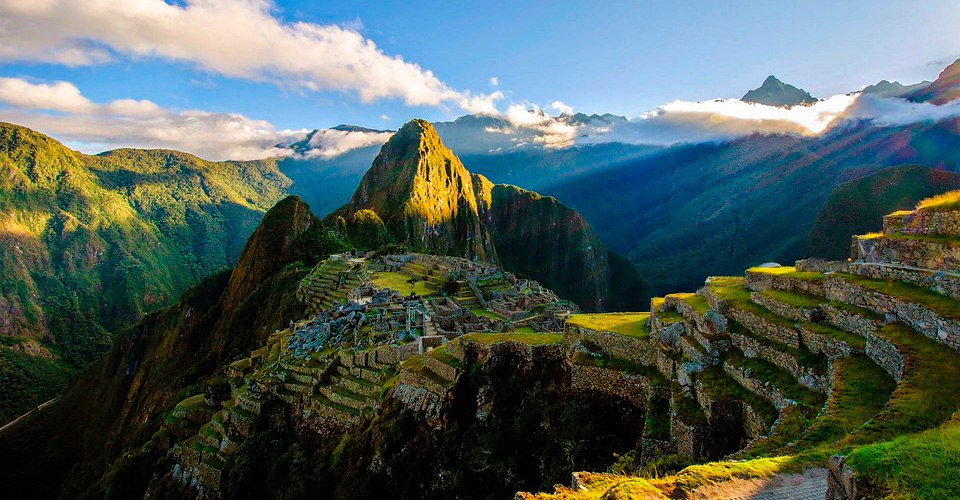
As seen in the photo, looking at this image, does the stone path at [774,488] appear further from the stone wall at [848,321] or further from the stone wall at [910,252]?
the stone wall at [910,252]

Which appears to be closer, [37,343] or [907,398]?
[907,398]

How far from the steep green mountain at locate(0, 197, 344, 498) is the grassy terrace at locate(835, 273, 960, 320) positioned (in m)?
50.3

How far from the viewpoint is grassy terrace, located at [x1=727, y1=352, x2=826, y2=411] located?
8805 mm

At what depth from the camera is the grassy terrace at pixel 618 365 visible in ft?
43.0

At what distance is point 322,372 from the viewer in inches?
895

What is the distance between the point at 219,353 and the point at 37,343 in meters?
153

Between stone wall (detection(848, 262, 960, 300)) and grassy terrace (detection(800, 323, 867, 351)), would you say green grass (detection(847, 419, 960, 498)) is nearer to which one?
grassy terrace (detection(800, 323, 867, 351))

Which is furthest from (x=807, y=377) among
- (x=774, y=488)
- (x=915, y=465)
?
(x=915, y=465)

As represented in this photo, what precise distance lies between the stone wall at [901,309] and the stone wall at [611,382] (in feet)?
17.8

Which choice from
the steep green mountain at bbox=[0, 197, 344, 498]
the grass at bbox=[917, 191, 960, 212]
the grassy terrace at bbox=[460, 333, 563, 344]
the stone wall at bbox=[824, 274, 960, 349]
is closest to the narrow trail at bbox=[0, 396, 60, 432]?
the steep green mountain at bbox=[0, 197, 344, 498]

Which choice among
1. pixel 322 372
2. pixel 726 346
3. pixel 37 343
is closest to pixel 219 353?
pixel 322 372

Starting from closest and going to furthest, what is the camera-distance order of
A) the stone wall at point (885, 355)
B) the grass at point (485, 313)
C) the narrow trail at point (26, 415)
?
1. the stone wall at point (885, 355)
2. the grass at point (485, 313)
3. the narrow trail at point (26, 415)

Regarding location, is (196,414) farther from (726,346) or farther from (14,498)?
(14,498)

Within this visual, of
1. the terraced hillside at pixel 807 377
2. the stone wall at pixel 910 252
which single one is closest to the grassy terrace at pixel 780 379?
the terraced hillside at pixel 807 377
